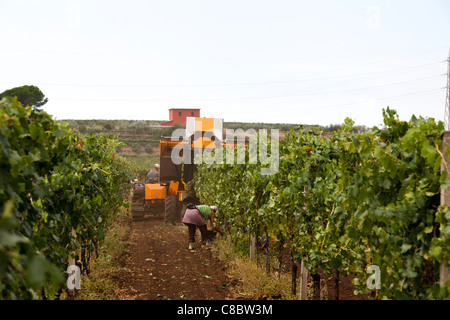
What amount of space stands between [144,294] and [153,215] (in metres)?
8.40

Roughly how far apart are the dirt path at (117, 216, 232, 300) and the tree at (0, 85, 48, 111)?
45843 mm

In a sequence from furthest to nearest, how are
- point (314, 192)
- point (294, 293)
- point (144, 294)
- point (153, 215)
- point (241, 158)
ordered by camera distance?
point (153, 215) < point (241, 158) < point (144, 294) < point (294, 293) < point (314, 192)

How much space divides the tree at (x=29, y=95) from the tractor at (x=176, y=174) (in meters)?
42.2

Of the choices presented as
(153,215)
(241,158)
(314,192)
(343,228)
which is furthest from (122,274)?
(153,215)

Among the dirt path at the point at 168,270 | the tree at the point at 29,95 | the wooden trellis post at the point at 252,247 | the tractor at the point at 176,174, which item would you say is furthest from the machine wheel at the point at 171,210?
the tree at the point at 29,95

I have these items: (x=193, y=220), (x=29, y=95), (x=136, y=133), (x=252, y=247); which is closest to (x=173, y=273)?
(x=252, y=247)

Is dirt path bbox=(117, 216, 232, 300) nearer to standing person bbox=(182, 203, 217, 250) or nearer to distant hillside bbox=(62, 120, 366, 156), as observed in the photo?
standing person bbox=(182, 203, 217, 250)

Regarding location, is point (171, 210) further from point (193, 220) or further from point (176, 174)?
point (193, 220)

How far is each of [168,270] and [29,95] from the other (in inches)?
2088

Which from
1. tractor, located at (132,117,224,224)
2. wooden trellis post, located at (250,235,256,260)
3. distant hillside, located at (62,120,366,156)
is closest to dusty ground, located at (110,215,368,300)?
wooden trellis post, located at (250,235,256,260)

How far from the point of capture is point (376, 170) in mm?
3135

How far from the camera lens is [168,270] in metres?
7.84
